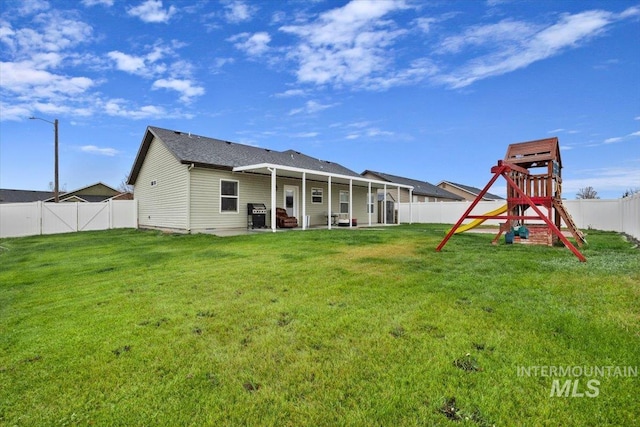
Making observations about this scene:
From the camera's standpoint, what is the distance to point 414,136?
22156mm

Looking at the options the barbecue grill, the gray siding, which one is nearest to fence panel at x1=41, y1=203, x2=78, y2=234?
the gray siding

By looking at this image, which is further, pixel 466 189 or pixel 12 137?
pixel 466 189

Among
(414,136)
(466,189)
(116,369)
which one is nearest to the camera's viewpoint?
(116,369)

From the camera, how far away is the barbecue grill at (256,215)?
14.0 m

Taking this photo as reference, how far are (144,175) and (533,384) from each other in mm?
18848

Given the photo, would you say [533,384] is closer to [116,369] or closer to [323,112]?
[116,369]

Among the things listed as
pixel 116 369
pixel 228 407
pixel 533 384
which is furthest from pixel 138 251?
pixel 533 384

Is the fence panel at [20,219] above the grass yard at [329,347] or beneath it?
above

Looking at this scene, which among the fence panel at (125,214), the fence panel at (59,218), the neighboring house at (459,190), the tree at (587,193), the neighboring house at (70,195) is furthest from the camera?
the neighboring house at (459,190)

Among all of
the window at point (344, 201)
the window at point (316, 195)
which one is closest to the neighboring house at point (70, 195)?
the window at point (316, 195)

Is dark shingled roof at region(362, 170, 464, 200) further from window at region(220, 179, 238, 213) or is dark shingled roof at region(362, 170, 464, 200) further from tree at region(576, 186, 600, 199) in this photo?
window at region(220, 179, 238, 213)

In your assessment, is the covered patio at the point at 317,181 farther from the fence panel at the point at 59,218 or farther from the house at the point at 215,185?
the fence panel at the point at 59,218

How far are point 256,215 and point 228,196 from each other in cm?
148

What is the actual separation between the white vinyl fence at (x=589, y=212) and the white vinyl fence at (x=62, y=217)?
18706mm
